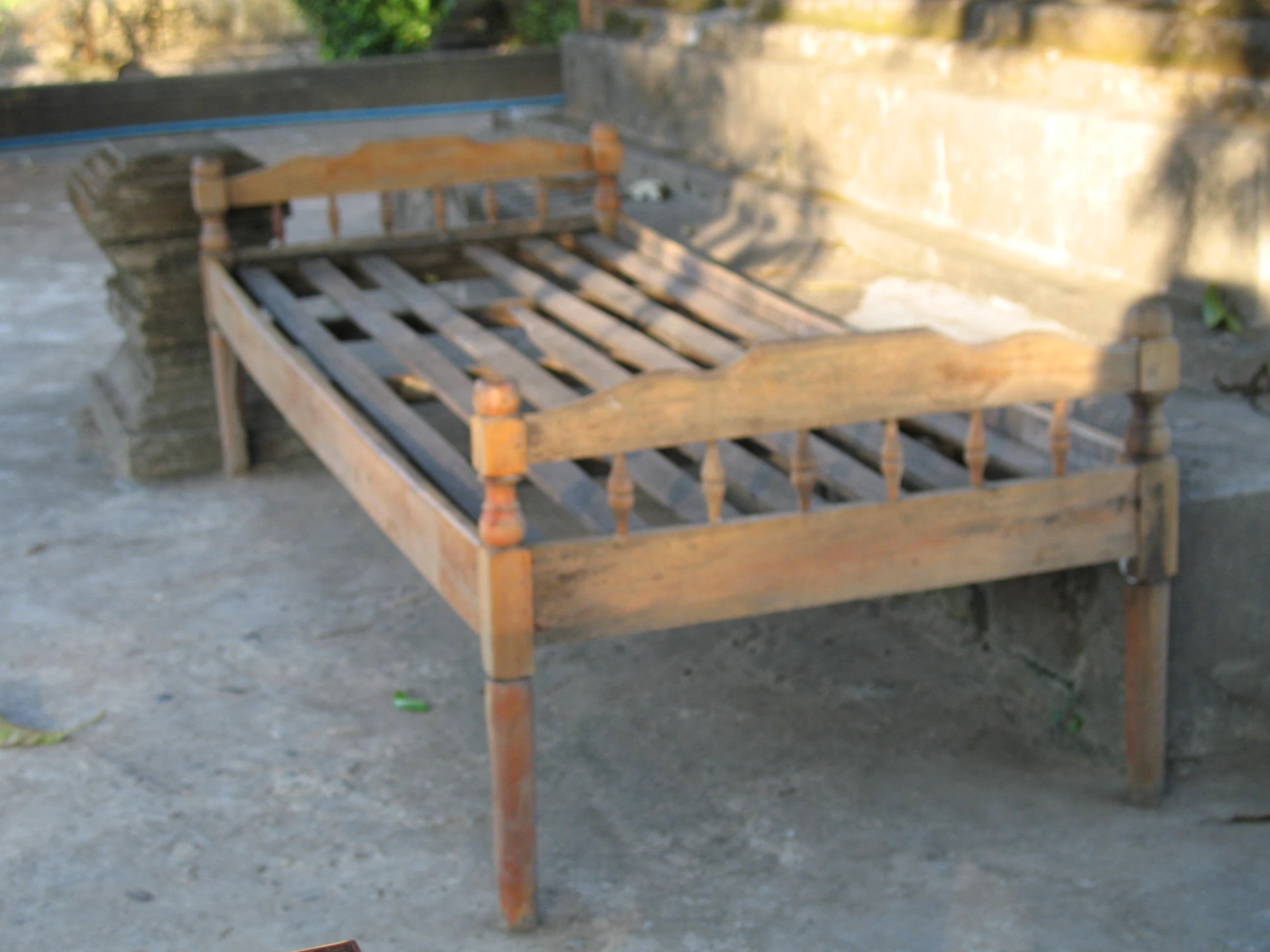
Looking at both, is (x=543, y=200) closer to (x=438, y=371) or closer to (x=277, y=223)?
(x=277, y=223)

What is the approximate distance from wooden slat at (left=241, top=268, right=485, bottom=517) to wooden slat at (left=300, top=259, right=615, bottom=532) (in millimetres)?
100

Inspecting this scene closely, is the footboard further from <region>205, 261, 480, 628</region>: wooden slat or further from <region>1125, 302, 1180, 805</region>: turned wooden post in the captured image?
<region>205, 261, 480, 628</region>: wooden slat

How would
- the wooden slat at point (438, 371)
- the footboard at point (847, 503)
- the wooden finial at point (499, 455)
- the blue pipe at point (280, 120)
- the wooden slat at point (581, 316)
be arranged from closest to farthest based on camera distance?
the wooden finial at point (499, 455) < the footboard at point (847, 503) < the wooden slat at point (438, 371) < the wooden slat at point (581, 316) < the blue pipe at point (280, 120)

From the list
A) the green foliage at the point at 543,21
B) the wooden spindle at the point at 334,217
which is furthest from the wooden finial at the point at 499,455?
the green foliage at the point at 543,21

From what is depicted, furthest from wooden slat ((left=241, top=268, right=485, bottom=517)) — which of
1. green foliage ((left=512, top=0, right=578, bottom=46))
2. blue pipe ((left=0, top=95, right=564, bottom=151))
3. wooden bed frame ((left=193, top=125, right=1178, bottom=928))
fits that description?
green foliage ((left=512, top=0, right=578, bottom=46))

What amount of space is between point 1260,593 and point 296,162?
3096 mm

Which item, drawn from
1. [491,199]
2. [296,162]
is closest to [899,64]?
[491,199]

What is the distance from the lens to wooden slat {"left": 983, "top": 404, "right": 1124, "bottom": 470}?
9.96 ft

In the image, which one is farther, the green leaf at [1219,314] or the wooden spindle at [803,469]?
the green leaf at [1219,314]

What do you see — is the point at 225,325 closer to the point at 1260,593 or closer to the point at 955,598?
the point at 955,598

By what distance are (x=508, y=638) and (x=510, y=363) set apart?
1538 mm

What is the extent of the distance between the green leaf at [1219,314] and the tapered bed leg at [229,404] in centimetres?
296

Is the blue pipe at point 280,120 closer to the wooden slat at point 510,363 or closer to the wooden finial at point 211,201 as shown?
the wooden finial at point 211,201

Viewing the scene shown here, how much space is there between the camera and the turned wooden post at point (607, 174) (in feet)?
16.3
